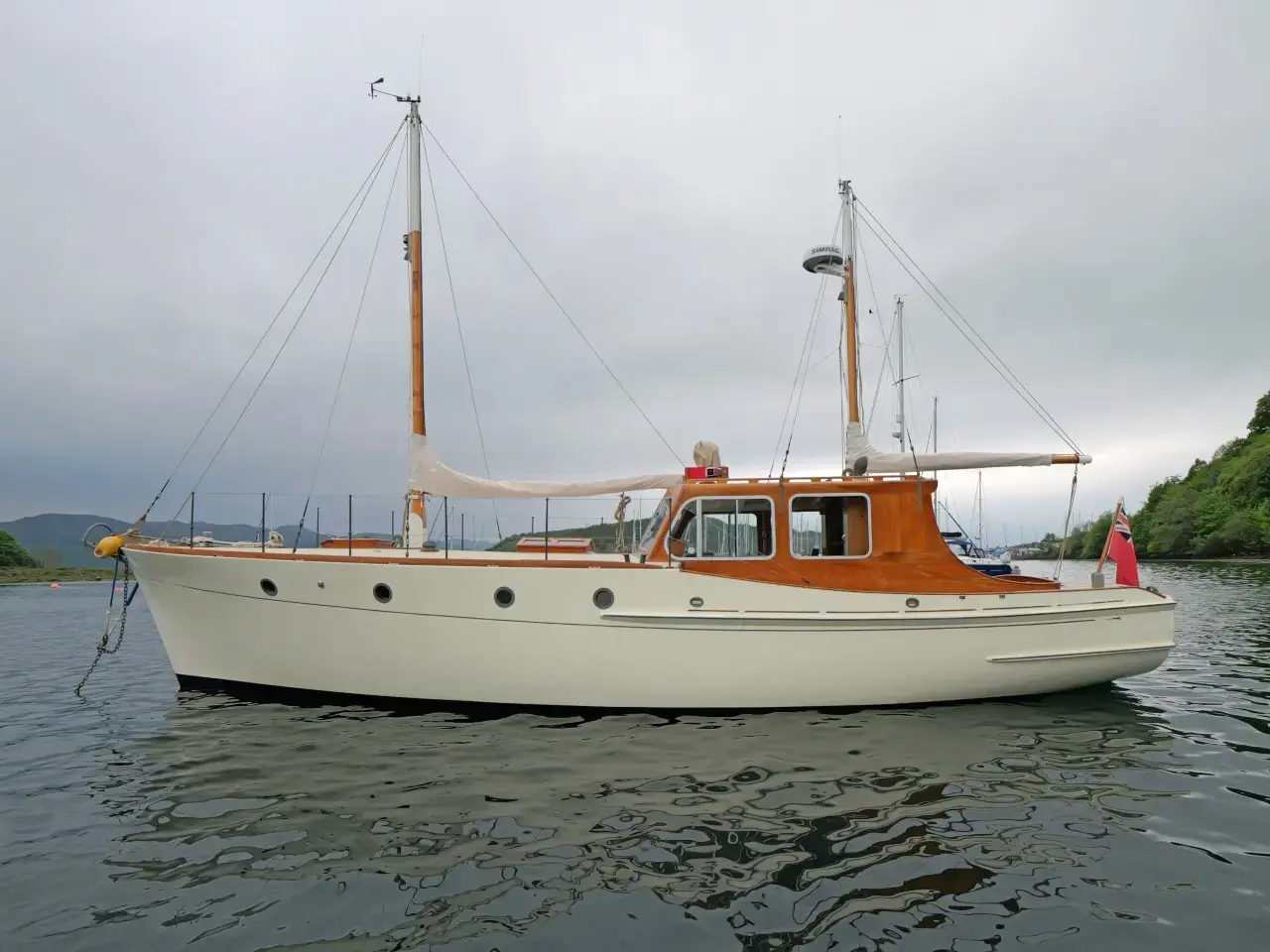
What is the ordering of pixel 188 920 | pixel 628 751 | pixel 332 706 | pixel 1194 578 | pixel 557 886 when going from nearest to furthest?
pixel 188 920, pixel 557 886, pixel 628 751, pixel 332 706, pixel 1194 578

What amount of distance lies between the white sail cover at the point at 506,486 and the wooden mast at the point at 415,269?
992 mm

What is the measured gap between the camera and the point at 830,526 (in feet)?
28.9

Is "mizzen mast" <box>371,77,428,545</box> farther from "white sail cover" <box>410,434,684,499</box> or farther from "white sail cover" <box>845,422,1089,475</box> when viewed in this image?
"white sail cover" <box>845,422,1089,475</box>

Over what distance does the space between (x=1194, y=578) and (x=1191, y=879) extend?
1511 inches

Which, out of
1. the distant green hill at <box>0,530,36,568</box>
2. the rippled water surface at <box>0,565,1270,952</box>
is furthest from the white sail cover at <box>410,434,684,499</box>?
the distant green hill at <box>0,530,36,568</box>

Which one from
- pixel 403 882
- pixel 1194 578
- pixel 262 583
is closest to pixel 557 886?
pixel 403 882

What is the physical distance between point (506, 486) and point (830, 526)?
14.8 feet

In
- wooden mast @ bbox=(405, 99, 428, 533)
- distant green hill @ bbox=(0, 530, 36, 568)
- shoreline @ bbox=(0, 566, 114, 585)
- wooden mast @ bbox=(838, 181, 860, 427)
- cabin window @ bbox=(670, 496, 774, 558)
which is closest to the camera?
cabin window @ bbox=(670, 496, 774, 558)

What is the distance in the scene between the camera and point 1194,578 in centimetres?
3388

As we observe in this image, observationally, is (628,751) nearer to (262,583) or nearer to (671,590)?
(671,590)

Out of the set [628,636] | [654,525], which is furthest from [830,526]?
[628,636]

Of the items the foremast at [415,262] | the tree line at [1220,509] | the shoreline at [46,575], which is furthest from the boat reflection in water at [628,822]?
the tree line at [1220,509]

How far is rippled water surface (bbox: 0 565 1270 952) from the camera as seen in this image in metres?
3.96

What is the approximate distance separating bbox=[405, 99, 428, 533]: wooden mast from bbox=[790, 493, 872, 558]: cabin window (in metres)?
5.89
